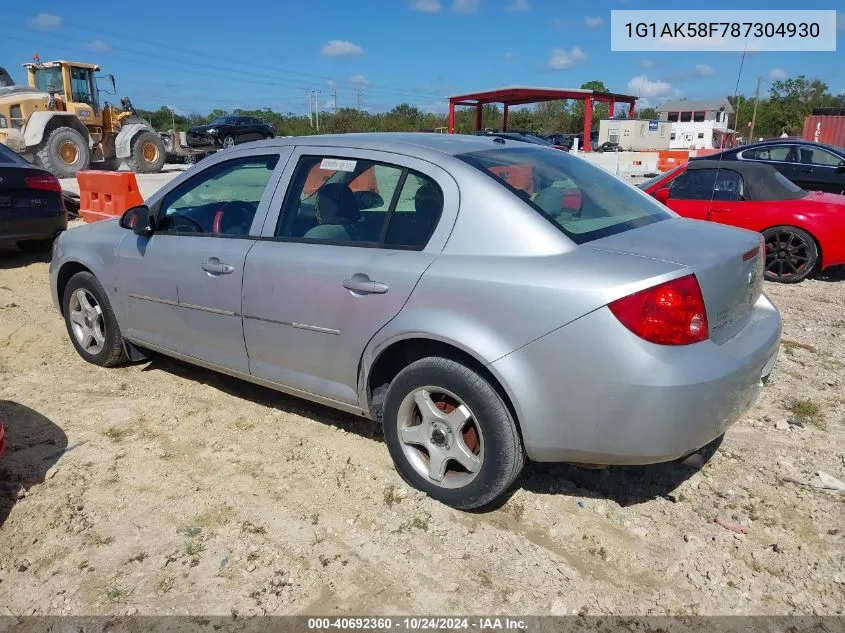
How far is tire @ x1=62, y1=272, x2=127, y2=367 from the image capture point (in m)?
4.54

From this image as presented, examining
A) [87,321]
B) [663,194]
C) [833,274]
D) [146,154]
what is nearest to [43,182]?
[87,321]

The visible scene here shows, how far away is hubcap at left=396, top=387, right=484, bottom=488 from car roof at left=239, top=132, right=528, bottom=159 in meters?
1.16

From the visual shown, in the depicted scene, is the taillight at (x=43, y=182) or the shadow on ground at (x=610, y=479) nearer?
the shadow on ground at (x=610, y=479)

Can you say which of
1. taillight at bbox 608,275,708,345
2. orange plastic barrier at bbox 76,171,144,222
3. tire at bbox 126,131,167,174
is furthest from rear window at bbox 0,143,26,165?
tire at bbox 126,131,167,174

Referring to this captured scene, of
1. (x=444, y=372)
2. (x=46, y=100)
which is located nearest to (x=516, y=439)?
(x=444, y=372)

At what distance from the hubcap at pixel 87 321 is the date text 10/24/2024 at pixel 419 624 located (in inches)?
122

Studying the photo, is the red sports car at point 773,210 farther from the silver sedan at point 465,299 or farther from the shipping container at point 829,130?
the shipping container at point 829,130

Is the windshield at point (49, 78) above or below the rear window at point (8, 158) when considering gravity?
above

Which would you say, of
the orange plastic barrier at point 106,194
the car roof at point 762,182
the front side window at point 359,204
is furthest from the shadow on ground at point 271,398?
the car roof at point 762,182

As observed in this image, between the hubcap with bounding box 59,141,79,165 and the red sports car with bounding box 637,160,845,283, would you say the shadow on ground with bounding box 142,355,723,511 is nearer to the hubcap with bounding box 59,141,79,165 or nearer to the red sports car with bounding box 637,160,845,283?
the red sports car with bounding box 637,160,845,283

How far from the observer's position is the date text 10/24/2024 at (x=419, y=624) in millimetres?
2375

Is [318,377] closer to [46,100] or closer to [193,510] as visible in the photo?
[193,510]

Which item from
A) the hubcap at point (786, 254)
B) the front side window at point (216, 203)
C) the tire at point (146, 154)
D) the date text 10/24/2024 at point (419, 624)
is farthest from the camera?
the tire at point (146, 154)

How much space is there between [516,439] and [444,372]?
1.35 ft
